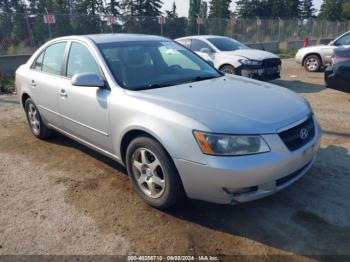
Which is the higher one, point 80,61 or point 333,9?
point 333,9

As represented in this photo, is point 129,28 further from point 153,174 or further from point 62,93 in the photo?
point 153,174

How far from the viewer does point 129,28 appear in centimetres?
1919

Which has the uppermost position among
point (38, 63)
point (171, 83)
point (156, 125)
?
point (38, 63)

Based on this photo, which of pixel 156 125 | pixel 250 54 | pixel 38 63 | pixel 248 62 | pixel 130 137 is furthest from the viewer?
pixel 250 54

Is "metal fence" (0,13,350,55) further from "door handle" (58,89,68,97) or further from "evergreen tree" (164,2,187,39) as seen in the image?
"door handle" (58,89,68,97)

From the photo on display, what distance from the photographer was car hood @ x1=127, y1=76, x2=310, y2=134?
2.87m

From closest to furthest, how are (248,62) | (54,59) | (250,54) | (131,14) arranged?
(54,59) → (248,62) → (250,54) → (131,14)

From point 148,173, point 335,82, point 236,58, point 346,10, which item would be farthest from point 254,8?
point 148,173

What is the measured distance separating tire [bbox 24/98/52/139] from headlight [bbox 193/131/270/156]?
338 cm

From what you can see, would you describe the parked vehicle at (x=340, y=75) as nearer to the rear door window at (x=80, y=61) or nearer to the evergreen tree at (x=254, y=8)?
the rear door window at (x=80, y=61)

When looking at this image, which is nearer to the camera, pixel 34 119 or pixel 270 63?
pixel 34 119

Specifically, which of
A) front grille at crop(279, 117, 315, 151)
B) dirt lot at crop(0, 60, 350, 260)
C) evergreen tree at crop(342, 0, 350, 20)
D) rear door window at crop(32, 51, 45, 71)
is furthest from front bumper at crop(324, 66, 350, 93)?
evergreen tree at crop(342, 0, 350, 20)

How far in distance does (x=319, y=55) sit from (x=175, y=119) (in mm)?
10689

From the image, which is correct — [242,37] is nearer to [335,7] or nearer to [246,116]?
[246,116]
